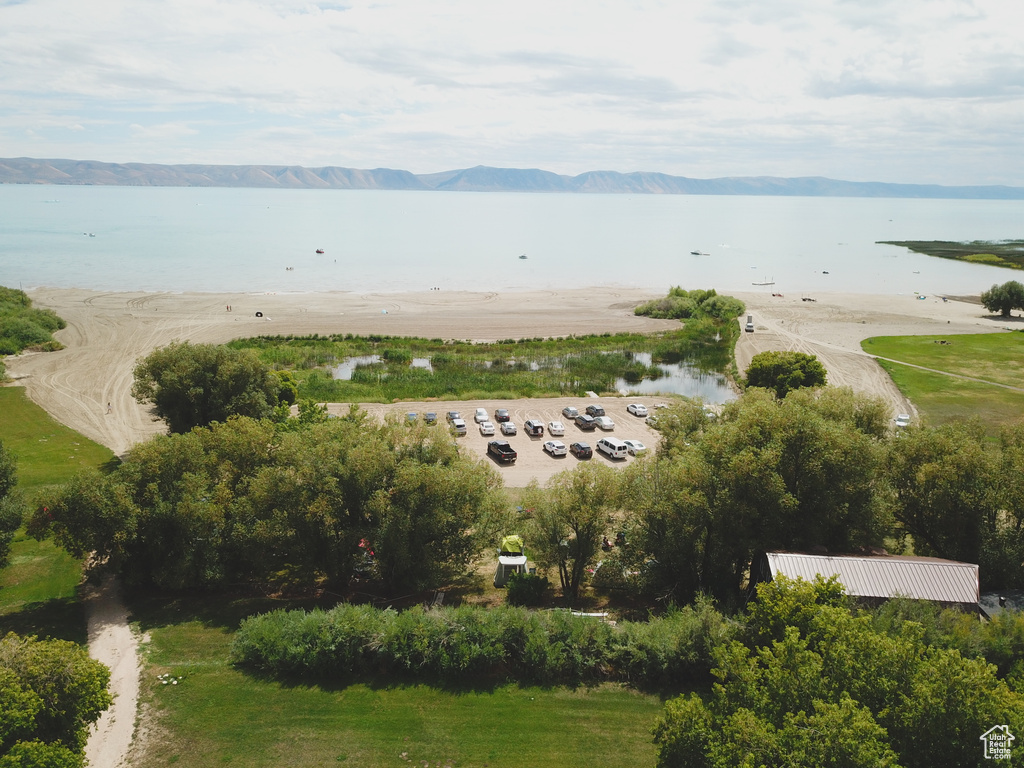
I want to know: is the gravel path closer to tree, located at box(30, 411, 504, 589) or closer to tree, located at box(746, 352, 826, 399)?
tree, located at box(30, 411, 504, 589)

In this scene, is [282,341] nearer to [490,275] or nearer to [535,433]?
[535,433]

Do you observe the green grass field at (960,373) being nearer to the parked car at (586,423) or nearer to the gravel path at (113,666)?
the parked car at (586,423)

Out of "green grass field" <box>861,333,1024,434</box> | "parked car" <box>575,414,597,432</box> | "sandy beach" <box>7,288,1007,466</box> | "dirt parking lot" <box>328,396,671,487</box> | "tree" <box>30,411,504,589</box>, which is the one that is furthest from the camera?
"sandy beach" <box>7,288,1007,466</box>

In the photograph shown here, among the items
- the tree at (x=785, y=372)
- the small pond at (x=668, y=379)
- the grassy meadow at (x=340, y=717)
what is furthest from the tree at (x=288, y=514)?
the tree at (x=785, y=372)

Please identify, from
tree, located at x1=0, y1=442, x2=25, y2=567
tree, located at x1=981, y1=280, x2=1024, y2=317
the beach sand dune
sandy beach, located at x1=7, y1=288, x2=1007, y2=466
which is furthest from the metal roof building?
tree, located at x1=981, y1=280, x2=1024, y2=317

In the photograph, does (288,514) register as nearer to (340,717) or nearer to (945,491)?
(340,717)

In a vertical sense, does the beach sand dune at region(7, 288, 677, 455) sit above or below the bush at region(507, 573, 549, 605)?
above

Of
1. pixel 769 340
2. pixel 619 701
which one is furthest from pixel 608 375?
pixel 619 701
